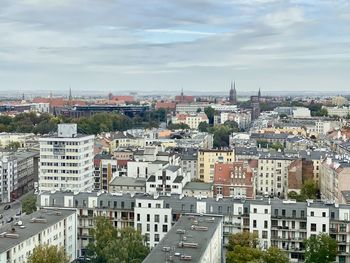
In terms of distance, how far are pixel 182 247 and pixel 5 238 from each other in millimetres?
10453

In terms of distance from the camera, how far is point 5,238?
108ft

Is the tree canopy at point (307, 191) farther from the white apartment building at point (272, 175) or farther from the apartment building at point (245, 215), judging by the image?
the apartment building at point (245, 215)

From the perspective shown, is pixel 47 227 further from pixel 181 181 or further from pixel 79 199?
pixel 181 181

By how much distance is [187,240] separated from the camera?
32156mm

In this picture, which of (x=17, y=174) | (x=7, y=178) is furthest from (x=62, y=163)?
(x=17, y=174)

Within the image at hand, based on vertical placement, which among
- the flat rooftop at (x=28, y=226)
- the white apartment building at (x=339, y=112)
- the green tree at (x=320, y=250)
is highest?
the white apartment building at (x=339, y=112)

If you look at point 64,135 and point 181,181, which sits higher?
point 64,135

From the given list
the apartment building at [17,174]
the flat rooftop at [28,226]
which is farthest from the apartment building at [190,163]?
the flat rooftop at [28,226]

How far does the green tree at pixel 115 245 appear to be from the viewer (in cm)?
3356

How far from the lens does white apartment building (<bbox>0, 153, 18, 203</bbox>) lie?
6702 centimetres

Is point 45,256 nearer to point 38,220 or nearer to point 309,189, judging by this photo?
point 38,220

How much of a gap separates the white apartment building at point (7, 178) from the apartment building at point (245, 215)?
26056mm

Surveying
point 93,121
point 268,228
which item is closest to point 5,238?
point 268,228

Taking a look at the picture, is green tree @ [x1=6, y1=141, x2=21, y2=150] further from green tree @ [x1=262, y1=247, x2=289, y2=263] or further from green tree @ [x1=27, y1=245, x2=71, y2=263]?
green tree @ [x1=262, y1=247, x2=289, y2=263]
